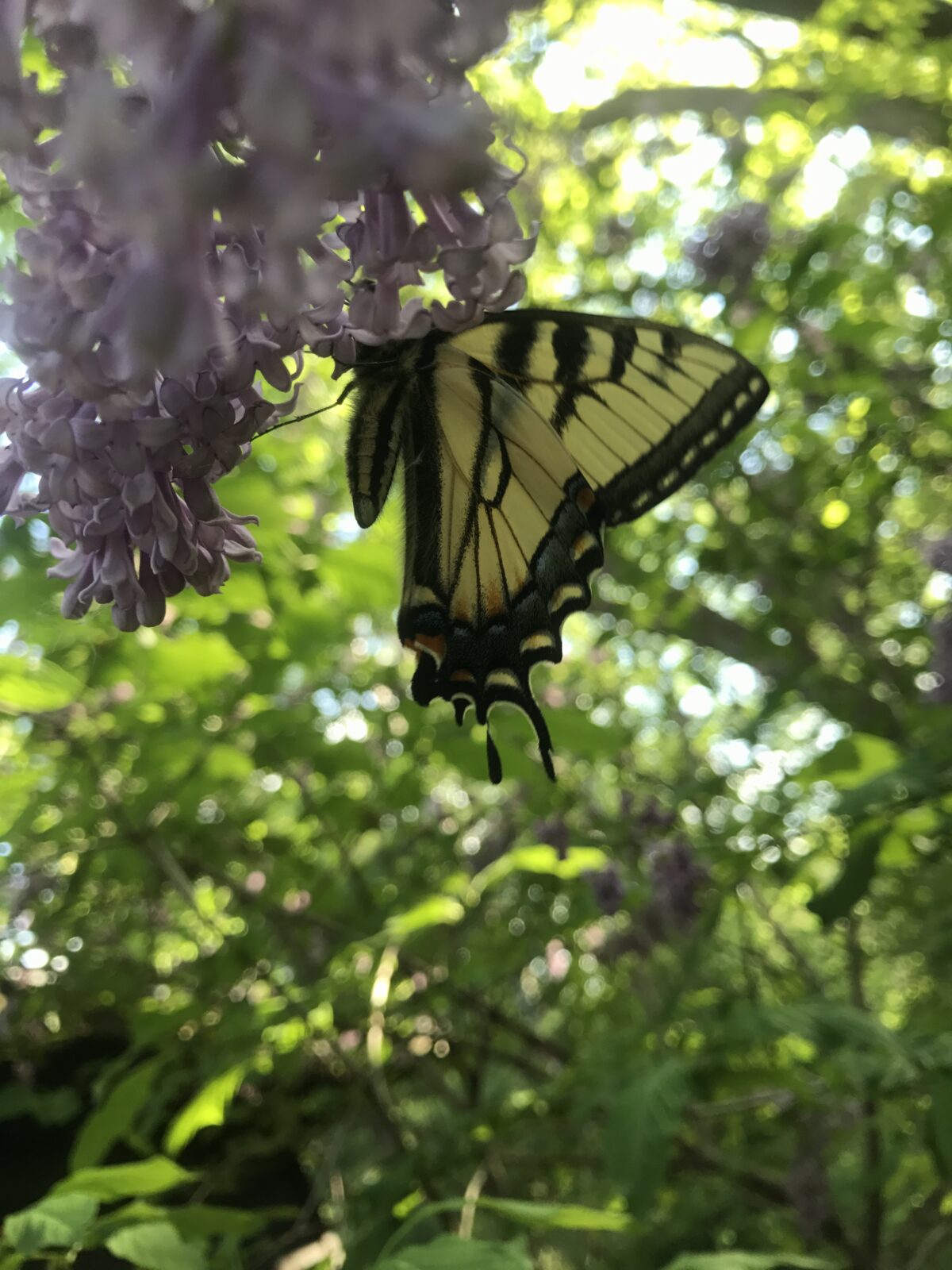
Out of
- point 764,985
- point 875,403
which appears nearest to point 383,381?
point 875,403

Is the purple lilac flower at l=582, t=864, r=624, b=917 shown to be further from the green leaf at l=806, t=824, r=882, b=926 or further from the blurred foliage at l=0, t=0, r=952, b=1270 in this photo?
the green leaf at l=806, t=824, r=882, b=926

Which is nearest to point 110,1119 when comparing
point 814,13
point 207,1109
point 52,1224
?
point 207,1109

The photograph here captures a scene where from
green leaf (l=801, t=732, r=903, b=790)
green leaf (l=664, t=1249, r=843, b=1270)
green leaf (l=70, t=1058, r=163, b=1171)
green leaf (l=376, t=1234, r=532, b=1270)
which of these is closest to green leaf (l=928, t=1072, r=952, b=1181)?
green leaf (l=664, t=1249, r=843, b=1270)

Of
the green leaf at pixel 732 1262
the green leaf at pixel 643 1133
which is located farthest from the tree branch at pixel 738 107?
the green leaf at pixel 732 1262

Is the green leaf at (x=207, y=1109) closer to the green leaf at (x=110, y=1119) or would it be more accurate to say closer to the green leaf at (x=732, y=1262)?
the green leaf at (x=110, y=1119)

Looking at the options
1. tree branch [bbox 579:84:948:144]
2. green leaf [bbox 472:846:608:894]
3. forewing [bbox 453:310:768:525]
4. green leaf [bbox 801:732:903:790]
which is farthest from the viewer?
tree branch [bbox 579:84:948:144]

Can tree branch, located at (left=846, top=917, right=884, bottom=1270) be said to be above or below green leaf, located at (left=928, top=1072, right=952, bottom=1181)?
below

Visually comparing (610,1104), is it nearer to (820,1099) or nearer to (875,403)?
(820,1099)
